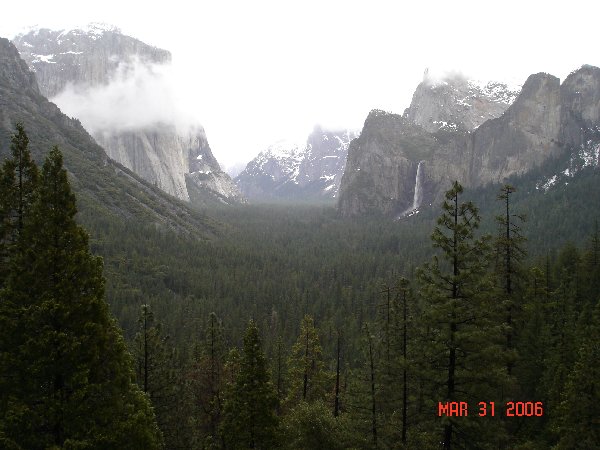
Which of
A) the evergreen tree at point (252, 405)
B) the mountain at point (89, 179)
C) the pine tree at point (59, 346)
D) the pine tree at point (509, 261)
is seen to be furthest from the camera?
the mountain at point (89, 179)

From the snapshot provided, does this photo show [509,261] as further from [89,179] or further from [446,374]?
[89,179]

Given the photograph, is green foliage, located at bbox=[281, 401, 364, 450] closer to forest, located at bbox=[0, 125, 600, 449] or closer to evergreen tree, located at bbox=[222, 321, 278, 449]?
forest, located at bbox=[0, 125, 600, 449]

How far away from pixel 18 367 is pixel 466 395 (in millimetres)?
16004

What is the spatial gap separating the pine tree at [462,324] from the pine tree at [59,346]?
11249 millimetres

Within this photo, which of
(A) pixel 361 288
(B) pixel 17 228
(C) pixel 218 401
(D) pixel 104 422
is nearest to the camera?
(D) pixel 104 422

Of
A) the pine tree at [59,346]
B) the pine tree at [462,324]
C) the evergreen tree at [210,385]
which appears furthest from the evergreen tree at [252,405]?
the pine tree at [59,346]

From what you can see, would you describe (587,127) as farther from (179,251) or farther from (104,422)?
(104,422)

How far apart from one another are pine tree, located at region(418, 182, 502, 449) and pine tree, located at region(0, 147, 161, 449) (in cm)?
1125

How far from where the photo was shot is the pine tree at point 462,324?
17641 millimetres

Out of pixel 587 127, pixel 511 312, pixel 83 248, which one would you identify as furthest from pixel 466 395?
pixel 587 127

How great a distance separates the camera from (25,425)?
41.5ft

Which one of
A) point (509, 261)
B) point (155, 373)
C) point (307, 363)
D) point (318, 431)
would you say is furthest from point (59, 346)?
point (509, 261)

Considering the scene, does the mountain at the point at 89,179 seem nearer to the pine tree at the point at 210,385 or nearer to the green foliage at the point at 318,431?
the pine tree at the point at 210,385

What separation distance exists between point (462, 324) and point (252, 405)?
13.0 m
